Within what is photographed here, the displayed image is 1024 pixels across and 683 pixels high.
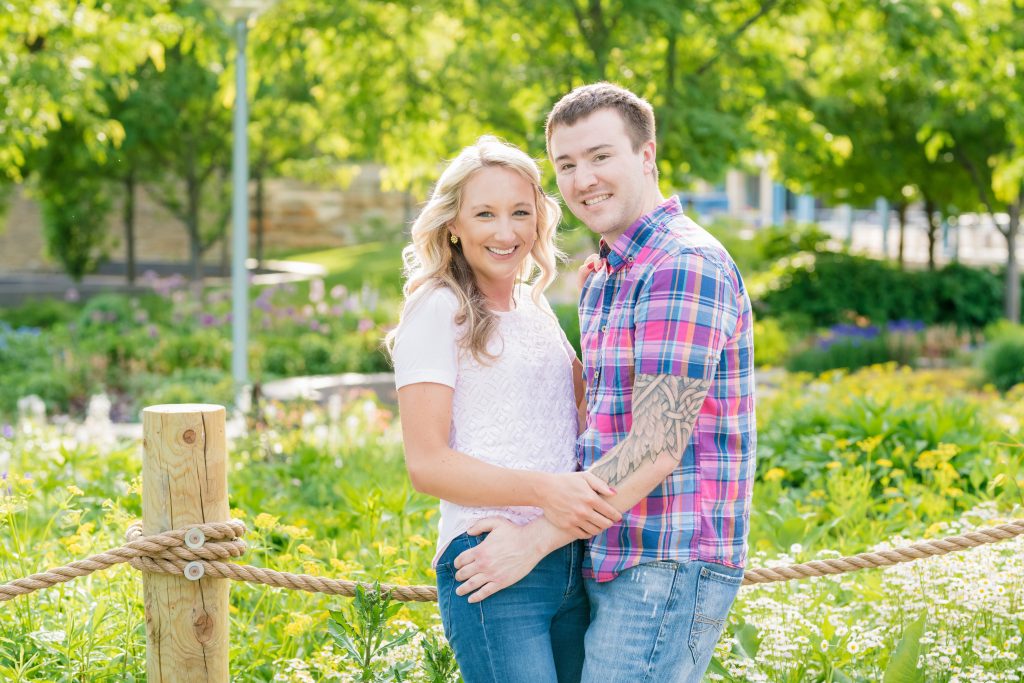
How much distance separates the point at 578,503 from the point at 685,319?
43cm

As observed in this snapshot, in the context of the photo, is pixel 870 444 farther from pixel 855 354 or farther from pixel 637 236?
pixel 855 354

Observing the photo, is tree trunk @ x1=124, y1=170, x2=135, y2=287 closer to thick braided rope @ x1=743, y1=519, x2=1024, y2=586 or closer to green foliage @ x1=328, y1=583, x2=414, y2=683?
green foliage @ x1=328, y1=583, x2=414, y2=683

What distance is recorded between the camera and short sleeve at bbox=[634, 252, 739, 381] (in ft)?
7.28

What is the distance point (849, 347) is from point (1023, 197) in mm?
4987

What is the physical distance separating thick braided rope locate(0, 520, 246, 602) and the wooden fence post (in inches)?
1.5

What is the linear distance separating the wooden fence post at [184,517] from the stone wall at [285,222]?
26243 millimetres

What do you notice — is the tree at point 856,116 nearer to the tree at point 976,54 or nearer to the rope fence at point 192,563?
the tree at point 976,54

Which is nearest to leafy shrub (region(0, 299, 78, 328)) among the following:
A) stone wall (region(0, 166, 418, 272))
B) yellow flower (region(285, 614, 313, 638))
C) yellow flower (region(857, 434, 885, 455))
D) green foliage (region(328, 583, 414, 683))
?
yellow flower (region(857, 434, 885, 455))

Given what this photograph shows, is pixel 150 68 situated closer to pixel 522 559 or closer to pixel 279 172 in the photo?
pixel 279 172

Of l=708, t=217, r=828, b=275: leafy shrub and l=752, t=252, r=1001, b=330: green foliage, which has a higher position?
l=708, t=217, r=828, b=275: leafy shrub

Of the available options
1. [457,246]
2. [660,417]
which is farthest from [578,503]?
[457,246]

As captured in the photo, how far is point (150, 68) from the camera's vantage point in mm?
17891

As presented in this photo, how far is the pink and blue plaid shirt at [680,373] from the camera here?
2.23m

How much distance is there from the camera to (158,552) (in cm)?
269
